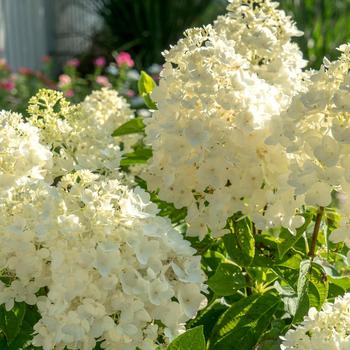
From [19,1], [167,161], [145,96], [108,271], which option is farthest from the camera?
[19,1]

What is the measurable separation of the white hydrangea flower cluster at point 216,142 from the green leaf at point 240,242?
0.06 m

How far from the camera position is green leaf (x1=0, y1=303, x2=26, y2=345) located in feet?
4.57

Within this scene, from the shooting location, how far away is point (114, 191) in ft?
4.31

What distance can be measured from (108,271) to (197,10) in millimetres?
7521

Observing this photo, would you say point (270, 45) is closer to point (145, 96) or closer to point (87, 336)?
point (145, 96)

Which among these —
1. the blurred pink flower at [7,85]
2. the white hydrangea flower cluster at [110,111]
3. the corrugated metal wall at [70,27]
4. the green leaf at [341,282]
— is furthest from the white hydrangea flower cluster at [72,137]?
the corrugated metal wall at [70,27]

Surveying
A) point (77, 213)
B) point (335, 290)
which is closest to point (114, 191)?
point (77, 213)

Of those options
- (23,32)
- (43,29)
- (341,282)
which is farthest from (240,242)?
(43,29)

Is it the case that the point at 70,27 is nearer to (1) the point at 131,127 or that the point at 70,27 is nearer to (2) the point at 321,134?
(1) the point at 131,127

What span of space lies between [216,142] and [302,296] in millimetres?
312

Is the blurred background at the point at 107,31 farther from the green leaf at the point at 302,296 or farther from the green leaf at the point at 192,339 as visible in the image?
the green leaf at the point at 192,339

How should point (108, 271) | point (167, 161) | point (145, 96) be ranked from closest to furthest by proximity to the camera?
point (108, 271)
point (167, 161)
point (145, 96)

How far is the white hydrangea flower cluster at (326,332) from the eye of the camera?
1.24 m

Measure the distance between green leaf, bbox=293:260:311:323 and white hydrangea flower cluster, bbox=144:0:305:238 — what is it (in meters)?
0.09
